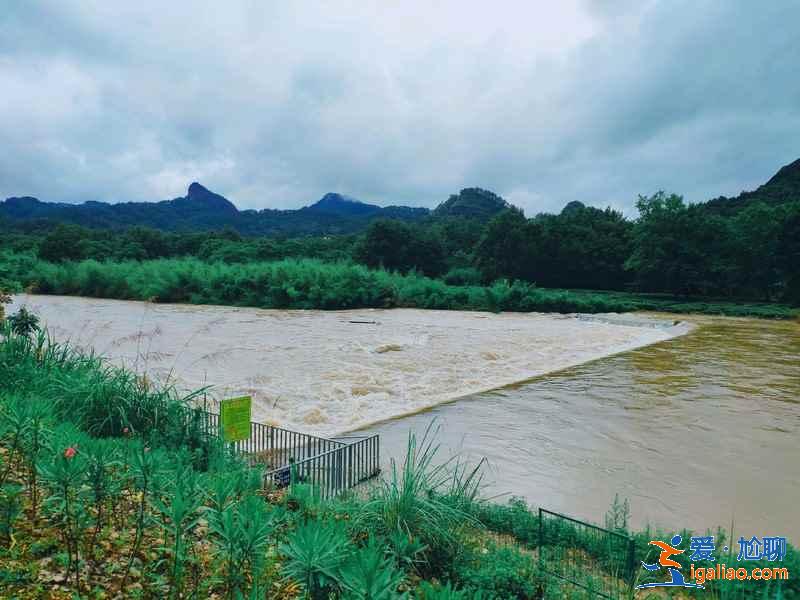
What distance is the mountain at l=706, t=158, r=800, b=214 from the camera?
201ft

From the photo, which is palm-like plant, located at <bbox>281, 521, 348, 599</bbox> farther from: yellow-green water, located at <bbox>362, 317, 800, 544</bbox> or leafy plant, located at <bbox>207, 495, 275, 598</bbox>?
yellow-green water, located at <bbox>362, 317, 800, 544</bbox>

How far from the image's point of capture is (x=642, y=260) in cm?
5112

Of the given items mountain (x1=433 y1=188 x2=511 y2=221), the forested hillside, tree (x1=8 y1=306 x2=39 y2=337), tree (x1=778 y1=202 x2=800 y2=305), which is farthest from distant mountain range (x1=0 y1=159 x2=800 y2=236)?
tree (x1=8 y1=306 x2=39 y2=337)

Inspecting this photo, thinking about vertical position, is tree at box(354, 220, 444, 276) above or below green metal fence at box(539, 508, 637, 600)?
above

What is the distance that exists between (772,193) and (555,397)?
66.6 metres

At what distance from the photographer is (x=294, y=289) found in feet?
114

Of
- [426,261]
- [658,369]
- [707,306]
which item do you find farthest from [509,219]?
[658,369]

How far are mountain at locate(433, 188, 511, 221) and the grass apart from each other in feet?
246

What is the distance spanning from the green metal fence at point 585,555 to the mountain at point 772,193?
6786 cm

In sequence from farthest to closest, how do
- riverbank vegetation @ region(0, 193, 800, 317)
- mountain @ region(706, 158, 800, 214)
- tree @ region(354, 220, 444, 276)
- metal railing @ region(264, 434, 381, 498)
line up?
1. mountain @ region(706, 158, 800, 214)
2. tree @ region(354, 220, 444, 276)
3. riverbank vegetation @ region(0, 193, 800, 317)
4. metal railing @ region(264, 434, 381, 498)

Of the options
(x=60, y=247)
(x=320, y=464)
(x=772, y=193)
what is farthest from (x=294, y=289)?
(x=772, y=193)

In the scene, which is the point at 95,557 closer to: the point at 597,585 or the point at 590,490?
the point at 597,585

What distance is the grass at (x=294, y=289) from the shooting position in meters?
35.4

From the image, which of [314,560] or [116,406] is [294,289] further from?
[314,560]
